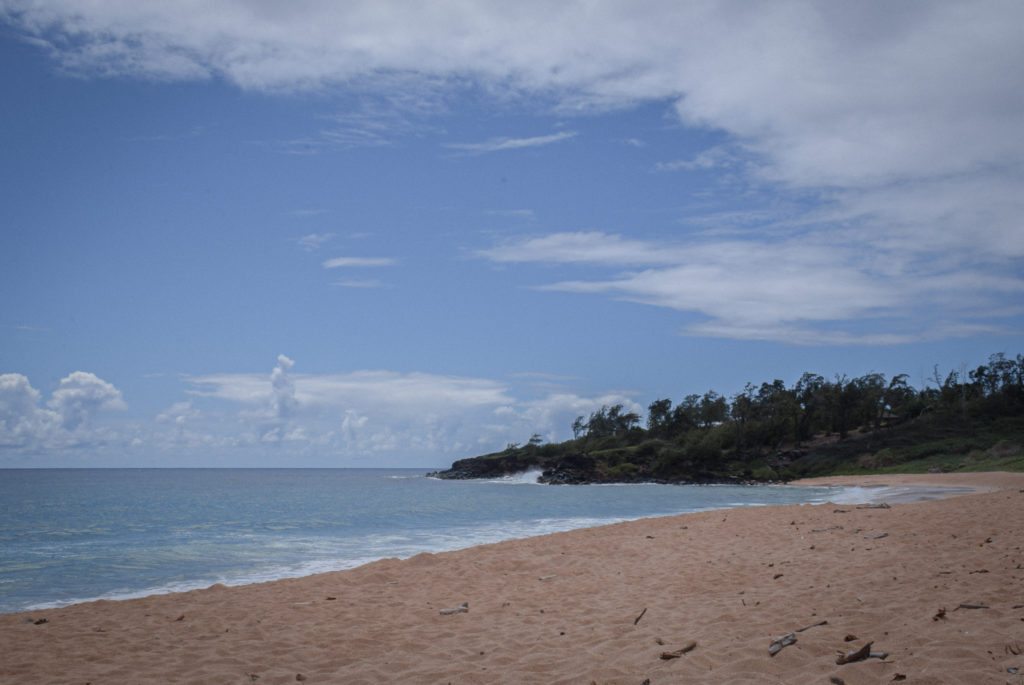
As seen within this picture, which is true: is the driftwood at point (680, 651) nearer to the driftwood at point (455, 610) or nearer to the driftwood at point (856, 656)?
the driftwood at point (856, 656)

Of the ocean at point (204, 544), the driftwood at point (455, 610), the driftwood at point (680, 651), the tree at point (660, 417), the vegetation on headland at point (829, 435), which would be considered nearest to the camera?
the driftwood at point (680, 651)

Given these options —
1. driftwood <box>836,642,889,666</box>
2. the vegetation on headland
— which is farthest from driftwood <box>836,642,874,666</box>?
the vegetation on headland

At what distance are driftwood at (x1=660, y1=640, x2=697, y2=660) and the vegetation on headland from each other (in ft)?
208

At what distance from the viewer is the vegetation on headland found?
6756cm

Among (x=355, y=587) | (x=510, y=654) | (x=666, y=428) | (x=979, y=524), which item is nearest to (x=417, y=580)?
(x=355, y=587)

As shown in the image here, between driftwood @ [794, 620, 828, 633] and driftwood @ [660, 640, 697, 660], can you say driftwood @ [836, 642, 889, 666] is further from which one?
driftwood @ [660, 640, 697, 660]

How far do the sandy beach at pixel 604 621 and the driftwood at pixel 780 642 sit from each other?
0.02 m

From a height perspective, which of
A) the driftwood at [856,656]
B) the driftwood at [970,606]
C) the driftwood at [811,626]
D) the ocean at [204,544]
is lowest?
the ocean at [204,544]

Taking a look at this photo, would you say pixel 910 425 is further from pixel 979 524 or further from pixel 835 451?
pixel 979 524

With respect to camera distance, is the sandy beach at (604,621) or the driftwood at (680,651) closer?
the sandy beach at (604,621)

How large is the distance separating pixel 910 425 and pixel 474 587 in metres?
81.2

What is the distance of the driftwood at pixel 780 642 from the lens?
591cm

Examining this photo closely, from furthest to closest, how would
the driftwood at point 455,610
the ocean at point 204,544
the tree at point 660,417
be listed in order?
the tree at point 660,417, the ocean at point 204,544, the driftwood at point 455,610

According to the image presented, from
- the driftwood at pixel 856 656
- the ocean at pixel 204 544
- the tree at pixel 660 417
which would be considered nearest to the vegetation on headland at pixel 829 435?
the tree at pixel 660 417
